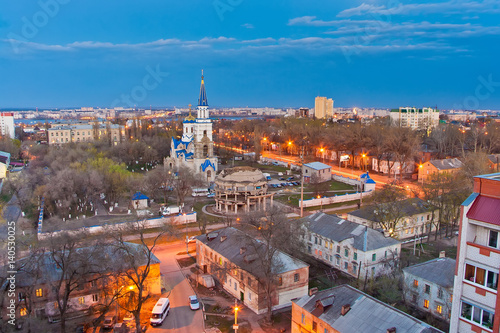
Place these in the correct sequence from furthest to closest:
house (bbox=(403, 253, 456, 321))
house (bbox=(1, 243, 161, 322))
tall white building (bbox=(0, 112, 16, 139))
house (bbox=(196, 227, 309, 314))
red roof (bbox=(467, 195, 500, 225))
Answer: tall white building (bbox=(0, 112, 16, 139)), house (bbox=(196, 227, 309, 314)), house (bbox=(403, 253, 456, 321)), house (bbox=(1, 243, 161, 322)), red roof (bbox=(467, 195, 500, 225))

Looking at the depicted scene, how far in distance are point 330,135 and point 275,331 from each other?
70552mm

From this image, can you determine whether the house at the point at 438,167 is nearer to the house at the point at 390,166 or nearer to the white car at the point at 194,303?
the house at the point at 390,166

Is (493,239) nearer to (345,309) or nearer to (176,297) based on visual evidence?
(345,309)

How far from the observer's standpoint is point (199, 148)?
6153 cm

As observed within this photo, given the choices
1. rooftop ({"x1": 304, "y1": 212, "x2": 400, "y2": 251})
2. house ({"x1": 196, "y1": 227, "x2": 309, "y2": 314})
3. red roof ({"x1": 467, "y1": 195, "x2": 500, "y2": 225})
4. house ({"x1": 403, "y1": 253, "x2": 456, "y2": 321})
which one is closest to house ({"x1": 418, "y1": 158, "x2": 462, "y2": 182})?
rooftop ({"x1": 304, "y1": 212, "x2": 400, "y2": 251})

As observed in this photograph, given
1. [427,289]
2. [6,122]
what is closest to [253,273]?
[427,289]

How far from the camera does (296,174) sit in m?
68.4

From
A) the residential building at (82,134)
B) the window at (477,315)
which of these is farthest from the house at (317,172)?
the residential building at (82,134)

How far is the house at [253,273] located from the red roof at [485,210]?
38.3ft

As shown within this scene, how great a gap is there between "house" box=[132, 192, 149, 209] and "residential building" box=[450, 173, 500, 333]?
123ft

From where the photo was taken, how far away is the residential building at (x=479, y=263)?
1259 cm

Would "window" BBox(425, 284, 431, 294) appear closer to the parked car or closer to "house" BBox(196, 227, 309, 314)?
"house" BBox(196, 227, 309, 314)

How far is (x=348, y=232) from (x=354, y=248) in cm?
171

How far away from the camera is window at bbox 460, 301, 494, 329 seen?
41.5 feet
